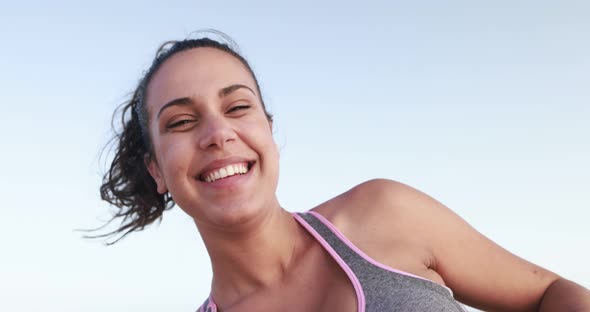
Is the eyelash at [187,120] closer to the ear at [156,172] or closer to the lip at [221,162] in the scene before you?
the lip at [221,162]

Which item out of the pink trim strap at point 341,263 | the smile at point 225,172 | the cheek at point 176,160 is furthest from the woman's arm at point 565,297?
the cheek at point 176,160

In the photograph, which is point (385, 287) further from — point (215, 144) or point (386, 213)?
point (215, 144)

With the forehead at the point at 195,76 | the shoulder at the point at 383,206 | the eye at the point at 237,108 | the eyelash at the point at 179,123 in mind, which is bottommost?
the shoulder at the point at 383,206

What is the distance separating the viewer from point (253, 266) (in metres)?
3.71

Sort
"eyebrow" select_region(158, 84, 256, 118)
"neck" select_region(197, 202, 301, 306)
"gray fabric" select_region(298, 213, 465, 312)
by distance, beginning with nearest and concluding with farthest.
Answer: "gray fabric" select_region(298, 213, 465, 312)
"eyebrow" select_region(158, 84, 256, 118)
"neck" select_region(197, 202, 301, 306)

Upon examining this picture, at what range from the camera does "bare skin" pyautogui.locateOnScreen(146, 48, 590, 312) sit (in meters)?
3.44

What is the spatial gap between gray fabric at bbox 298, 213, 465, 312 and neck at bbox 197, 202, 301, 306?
16.1 inches

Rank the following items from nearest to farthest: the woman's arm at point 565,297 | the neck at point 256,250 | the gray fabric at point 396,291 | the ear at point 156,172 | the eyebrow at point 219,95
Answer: the gray fabric at point 396,291, the woman's arm at point 565,297, the eyebrow at point 219,95, the neck at point 256,250, the ear at point 156,172

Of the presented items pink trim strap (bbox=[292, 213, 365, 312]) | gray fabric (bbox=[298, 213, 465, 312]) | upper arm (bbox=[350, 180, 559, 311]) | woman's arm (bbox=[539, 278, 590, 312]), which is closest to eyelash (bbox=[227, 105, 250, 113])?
pink trim strap (bbox=[292, 213, 365, 312])

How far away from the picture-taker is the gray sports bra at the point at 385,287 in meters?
3.12

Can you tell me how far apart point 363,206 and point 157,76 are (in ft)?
3.98

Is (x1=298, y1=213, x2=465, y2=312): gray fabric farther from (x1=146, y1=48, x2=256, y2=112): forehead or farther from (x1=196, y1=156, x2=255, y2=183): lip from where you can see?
(x1=146, y1=48, x2=256, y2=112): forehead

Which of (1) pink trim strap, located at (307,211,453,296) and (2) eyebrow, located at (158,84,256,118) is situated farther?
(2) eyebrow, located at (158,84,256,118)

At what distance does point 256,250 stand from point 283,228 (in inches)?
6.6
